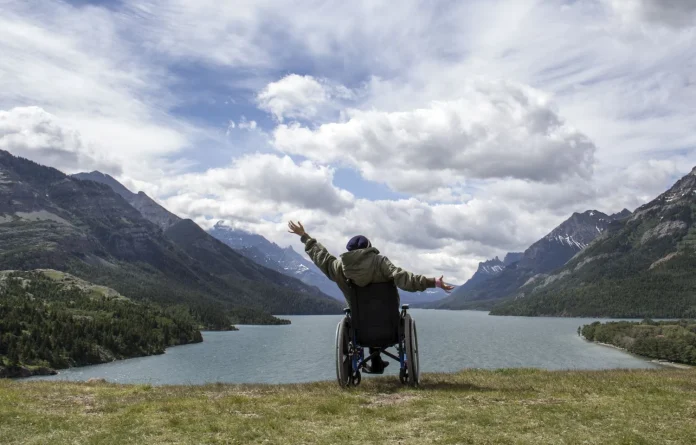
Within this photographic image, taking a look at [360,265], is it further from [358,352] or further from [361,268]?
[358,352]

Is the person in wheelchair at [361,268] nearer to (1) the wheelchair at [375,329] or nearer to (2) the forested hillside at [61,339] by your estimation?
(1) the wheelchair at [375,329]

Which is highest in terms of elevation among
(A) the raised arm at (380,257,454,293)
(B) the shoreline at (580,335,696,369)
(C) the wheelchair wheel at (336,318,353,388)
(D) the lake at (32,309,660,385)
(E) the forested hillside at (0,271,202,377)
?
(A) the raised arm at (380,257,454,293)

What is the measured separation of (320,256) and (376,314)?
2338 millimetres

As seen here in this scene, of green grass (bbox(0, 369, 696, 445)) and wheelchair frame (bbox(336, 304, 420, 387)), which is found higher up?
wheelchair frame (bbox(336, 304, 420, 387))

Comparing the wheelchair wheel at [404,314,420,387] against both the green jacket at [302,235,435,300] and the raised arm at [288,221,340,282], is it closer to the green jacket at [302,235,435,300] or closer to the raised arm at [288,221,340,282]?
the green jacket at [302,235,435,300]

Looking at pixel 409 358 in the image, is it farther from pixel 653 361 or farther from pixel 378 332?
Answer: pixel 653 361

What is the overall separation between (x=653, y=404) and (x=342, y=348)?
779 cm

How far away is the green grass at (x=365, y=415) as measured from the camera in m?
9.00

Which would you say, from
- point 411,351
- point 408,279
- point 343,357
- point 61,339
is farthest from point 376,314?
point 61,339

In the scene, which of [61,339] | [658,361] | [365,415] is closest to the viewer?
[365,415]

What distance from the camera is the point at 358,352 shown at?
15555mm

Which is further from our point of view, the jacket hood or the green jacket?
the jacket hood

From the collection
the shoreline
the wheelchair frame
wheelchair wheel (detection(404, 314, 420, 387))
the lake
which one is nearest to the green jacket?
the wheelchair frame

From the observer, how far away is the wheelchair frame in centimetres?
1452
